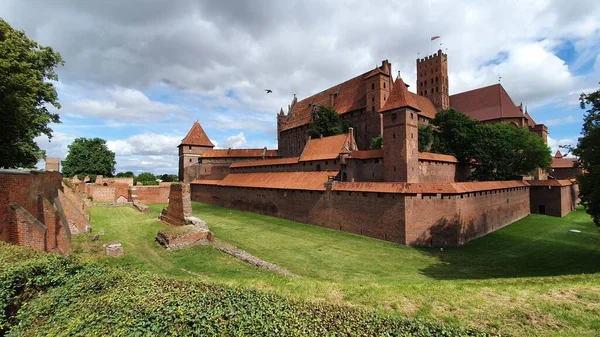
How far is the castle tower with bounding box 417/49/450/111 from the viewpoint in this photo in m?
45.6

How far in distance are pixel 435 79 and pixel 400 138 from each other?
30.2 m

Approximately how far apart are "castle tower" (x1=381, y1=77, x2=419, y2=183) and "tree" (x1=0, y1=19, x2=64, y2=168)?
22.3 meters

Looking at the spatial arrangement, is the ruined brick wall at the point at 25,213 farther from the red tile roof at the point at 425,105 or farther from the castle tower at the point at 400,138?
the red tile roof at the point at 425,105

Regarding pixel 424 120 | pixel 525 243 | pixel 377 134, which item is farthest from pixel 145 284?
pixel 424 120

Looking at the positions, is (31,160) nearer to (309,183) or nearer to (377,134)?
(309,183)

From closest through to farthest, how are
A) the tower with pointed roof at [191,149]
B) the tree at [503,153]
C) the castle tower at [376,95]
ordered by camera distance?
the tree at [503,153]
the castle tower at [376,95]
the tower with pointed roof at [191,149]

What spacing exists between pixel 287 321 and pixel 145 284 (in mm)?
2730

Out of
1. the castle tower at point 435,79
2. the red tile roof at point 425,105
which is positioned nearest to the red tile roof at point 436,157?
the red tile roof at point 425,105

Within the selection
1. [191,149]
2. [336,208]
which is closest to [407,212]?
[336,208]

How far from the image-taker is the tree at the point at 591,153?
14.0 m

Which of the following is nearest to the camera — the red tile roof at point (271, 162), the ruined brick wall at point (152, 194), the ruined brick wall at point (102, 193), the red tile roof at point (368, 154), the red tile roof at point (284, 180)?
the red tile roof at point (368, 154)

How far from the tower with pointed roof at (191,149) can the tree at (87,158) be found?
19374 mm

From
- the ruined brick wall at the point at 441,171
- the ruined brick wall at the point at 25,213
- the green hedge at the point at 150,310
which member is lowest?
the green hedge at the point at 150,310

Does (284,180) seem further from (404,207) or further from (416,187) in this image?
(416,187)
